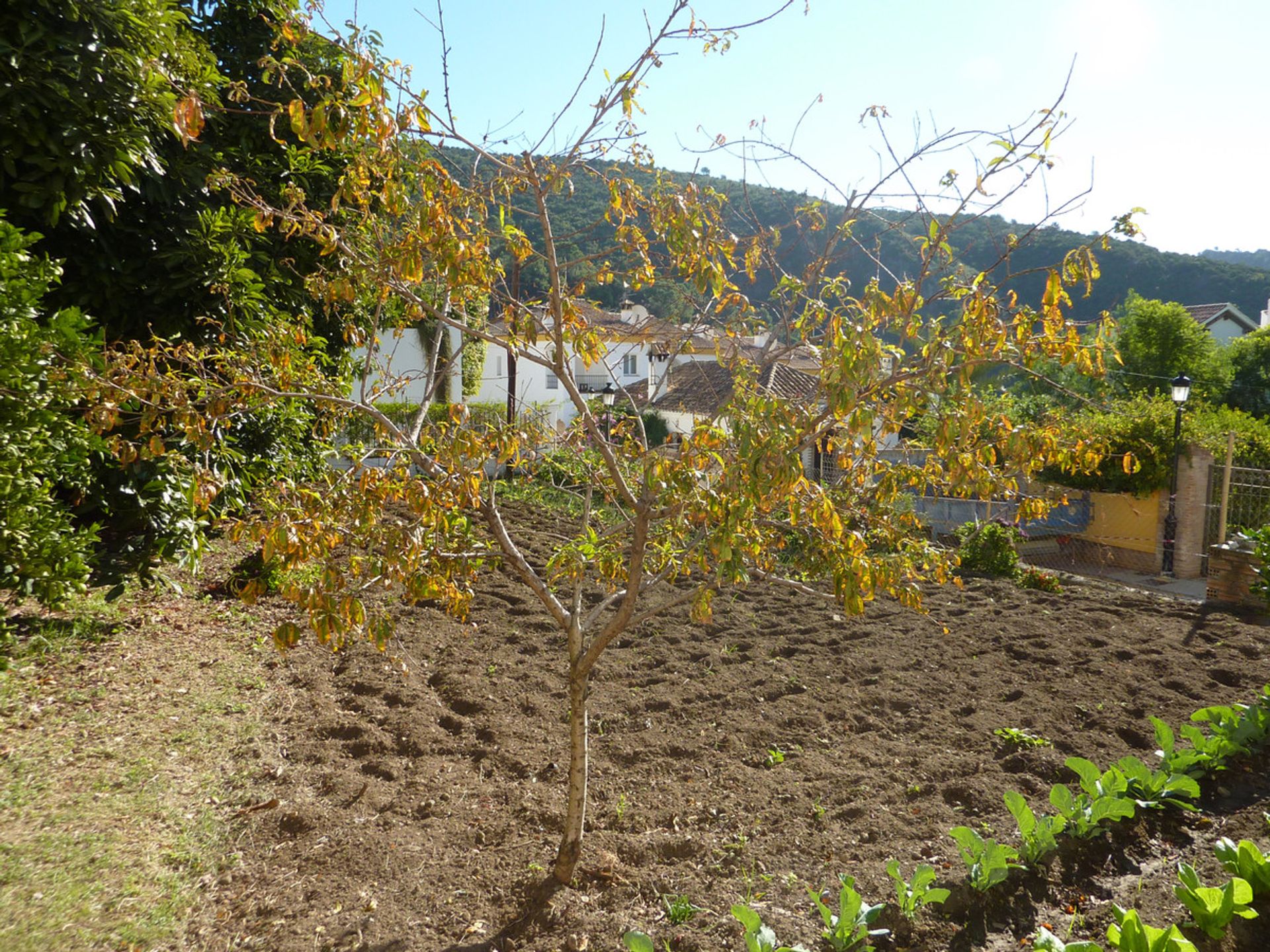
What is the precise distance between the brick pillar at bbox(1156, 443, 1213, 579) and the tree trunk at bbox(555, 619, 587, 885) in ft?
37.6

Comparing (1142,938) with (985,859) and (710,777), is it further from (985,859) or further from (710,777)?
(710,777)

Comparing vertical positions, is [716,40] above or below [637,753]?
above

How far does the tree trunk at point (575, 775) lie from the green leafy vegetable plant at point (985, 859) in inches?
54.5

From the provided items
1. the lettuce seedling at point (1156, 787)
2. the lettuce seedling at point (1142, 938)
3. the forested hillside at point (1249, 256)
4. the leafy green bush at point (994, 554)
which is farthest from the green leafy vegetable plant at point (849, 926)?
the forested hillside at point (1249, 256)

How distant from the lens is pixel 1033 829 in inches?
123

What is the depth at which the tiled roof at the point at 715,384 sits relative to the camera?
298 cm

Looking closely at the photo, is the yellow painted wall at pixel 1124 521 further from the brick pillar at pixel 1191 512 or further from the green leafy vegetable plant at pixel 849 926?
the green leafy vegetable plant at pixel 849 926

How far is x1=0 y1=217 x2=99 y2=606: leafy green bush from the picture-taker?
3984mm

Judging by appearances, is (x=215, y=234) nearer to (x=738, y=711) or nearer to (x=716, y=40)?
(x=716, y=40)

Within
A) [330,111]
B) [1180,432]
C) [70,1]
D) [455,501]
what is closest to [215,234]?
[70,1]

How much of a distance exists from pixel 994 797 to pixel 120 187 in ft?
21.2

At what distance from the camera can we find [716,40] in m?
3.01

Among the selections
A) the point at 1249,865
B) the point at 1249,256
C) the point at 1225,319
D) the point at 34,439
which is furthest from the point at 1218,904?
the point at 1249,256

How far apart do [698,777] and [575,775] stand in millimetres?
1074
